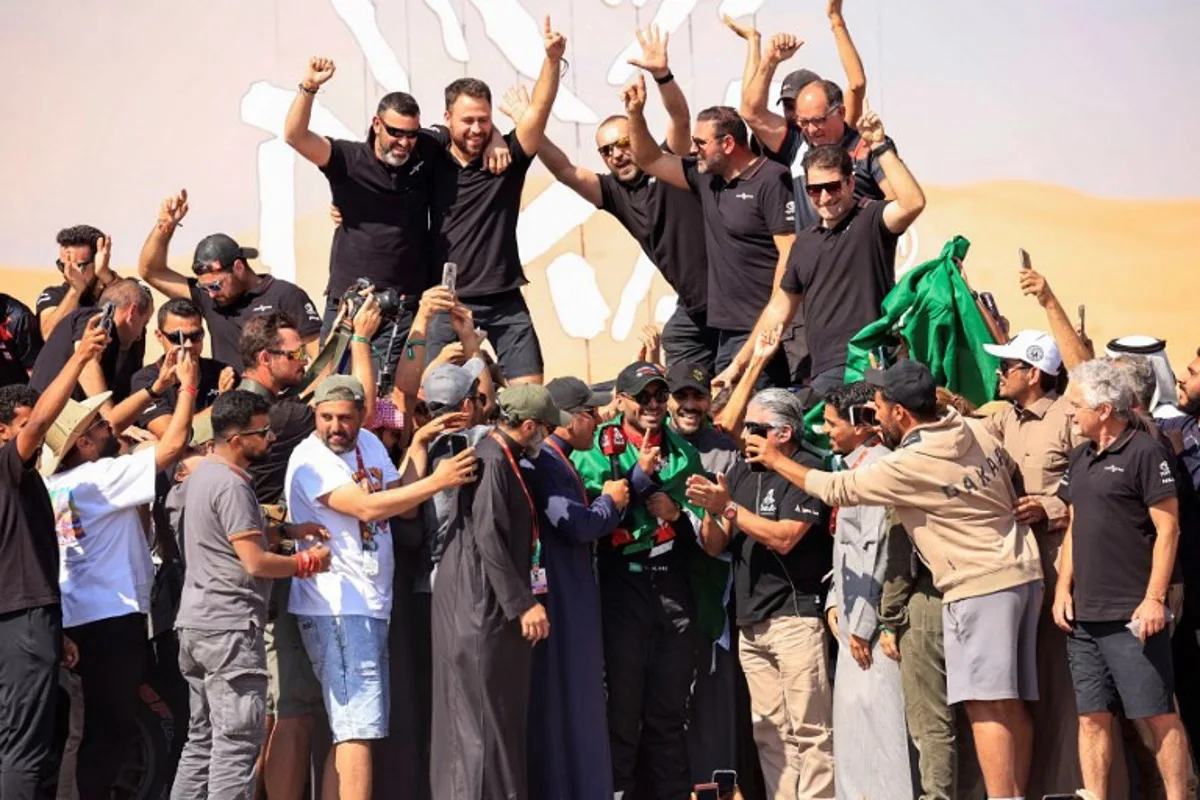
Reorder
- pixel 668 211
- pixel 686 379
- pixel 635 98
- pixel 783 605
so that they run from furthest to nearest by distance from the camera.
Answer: pixel 668 211, pixel 635 98, pixel 686 379, pixel 783 605

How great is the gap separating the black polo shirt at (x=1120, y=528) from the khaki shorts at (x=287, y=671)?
3010 mm

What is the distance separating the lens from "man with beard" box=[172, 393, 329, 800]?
7191 millimetres

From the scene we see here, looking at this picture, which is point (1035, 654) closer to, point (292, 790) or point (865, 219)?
point (865, 219)

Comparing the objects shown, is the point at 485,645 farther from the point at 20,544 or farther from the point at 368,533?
the point at 20,544

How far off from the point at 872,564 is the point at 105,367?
3.88 meters

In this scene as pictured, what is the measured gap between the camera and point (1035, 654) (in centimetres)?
754

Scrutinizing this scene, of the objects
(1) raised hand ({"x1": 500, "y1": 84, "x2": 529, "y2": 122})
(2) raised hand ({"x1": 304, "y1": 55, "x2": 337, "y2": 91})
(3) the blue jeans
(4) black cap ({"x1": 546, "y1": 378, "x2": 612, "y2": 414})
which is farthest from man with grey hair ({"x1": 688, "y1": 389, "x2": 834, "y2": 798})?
(2) raised hand ({"x1": 304, "y1": 55, "x2": 337, "y2": 91})

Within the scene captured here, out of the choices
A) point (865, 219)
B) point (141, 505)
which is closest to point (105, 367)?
point (141, 505)

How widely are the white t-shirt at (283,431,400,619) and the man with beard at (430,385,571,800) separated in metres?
0.24

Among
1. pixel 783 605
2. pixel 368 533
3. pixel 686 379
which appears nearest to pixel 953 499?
pixel 783 605

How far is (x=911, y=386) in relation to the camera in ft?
24.3

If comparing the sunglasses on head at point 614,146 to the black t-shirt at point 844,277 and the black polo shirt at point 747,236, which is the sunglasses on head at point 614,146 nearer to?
the black polo shirt at point 747,236

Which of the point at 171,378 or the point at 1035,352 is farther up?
the point at 171,378

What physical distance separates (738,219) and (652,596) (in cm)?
211
